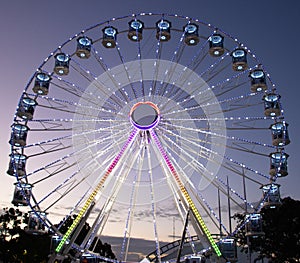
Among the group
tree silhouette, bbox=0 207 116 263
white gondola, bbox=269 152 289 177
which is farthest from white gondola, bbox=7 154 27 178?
tree silhouette, bbox=0 207 116 263

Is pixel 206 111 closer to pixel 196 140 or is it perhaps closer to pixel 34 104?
pixel 196 140

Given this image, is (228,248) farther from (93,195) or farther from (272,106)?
(272,106)

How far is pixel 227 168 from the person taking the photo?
18.2 metres

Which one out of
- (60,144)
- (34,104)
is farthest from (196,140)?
(34,104)

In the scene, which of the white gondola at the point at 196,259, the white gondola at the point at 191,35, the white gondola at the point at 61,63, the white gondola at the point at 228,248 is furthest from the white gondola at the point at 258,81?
the white gondola at the point at 61,63

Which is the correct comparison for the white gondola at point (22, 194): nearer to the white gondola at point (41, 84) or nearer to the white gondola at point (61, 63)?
the white gondola at point (41, 84)

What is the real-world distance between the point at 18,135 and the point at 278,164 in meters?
12.4

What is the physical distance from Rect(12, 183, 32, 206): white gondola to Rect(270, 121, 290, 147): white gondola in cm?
1174

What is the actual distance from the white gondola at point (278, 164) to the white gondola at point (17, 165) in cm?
1162

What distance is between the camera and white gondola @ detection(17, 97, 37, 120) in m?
19.9

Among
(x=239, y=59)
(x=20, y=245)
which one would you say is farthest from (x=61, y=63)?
(x=20, y=245)

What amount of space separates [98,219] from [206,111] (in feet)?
22.8

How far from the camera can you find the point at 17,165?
1877cm

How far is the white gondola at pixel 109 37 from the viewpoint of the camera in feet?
68.0
